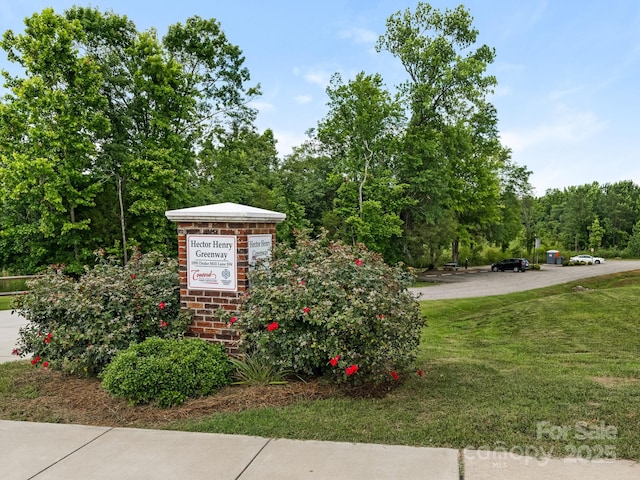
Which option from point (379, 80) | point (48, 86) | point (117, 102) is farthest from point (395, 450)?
point (379, 80)

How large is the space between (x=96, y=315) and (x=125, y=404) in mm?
1171

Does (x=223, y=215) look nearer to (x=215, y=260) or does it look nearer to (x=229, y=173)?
(x=215, y=260)

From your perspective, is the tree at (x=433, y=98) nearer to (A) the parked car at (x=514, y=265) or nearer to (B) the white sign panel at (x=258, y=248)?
(A) the parked car at (x=514, y=265)

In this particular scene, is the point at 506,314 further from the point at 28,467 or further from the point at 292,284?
the point at 28,467

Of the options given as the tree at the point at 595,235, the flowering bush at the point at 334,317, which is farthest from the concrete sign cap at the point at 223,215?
the tree at the point at 595,235

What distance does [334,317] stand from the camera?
4453 millimetres

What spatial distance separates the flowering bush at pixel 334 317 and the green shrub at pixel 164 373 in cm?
49

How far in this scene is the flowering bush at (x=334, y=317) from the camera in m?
4.48

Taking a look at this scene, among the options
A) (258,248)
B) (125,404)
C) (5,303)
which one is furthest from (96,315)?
(5,303)

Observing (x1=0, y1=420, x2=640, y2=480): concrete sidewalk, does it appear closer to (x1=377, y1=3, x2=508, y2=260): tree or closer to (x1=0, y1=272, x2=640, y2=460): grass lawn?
(x1=0, y1=272, x2=640, y2=460): grass lawn

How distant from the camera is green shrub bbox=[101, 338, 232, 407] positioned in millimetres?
4496

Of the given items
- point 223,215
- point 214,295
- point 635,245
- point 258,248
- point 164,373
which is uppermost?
point 223,215

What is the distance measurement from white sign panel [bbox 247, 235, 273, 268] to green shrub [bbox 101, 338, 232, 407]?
3.67ft

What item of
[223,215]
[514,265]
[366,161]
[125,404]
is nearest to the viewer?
[125,404]
